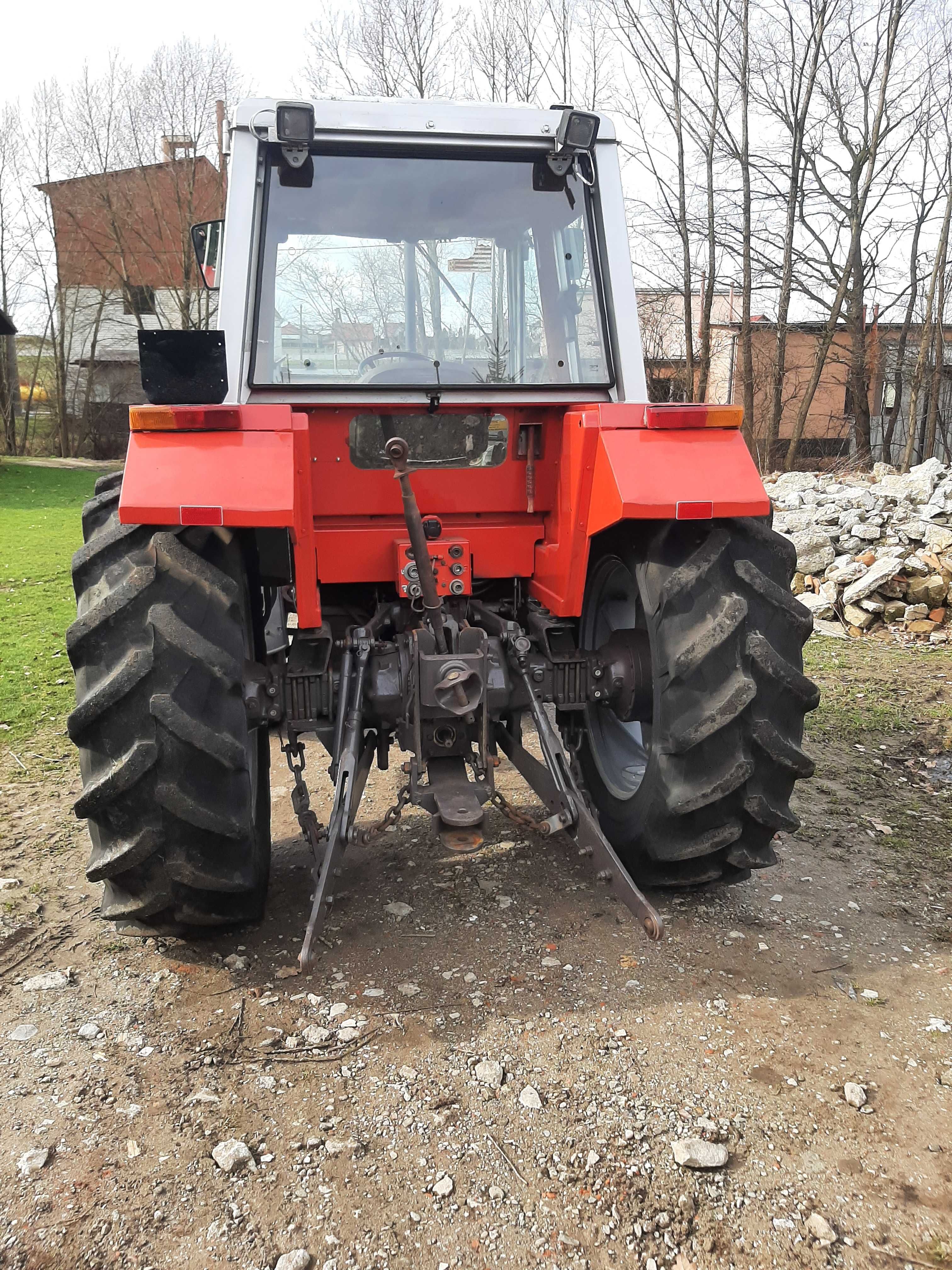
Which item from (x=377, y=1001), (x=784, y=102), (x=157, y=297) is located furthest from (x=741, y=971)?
(x=157, y=297)

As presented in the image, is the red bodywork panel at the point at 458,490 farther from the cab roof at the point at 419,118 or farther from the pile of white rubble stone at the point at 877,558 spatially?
the pile of white rubble stone at the point at 877,558

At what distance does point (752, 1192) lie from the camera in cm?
199

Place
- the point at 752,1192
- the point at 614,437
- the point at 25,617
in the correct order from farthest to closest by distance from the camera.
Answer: the point at 25,617 < the point at 614,437 < the point at 752,1192

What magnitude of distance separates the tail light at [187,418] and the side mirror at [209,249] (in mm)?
947

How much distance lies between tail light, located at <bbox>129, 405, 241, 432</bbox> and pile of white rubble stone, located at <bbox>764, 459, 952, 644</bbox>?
492cm

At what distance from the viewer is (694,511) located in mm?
2705

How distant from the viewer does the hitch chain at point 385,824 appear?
2.84 metres

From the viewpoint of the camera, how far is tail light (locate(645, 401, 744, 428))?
2875 mm

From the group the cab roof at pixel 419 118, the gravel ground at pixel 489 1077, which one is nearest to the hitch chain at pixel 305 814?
the gravel ground at pixel 489 1077

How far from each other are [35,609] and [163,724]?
678 cm

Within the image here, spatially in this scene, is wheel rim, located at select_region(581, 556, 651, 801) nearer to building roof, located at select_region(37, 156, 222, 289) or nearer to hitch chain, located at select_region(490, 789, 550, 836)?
Result: hitch chain, located at select_region(490, 789, 550, 836)

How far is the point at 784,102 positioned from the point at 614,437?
19.7 m

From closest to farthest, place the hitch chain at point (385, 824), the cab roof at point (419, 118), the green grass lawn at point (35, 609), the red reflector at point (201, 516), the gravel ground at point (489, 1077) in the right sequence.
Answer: the gravel ground at point (489, 1077), the red reflector at point (201, 516), the hitch chain at point (385, 824), the cab roof at point (419, 118), the green grass lawn at point (35, 609)

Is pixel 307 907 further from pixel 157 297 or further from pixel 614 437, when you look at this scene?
pixel 157 297
